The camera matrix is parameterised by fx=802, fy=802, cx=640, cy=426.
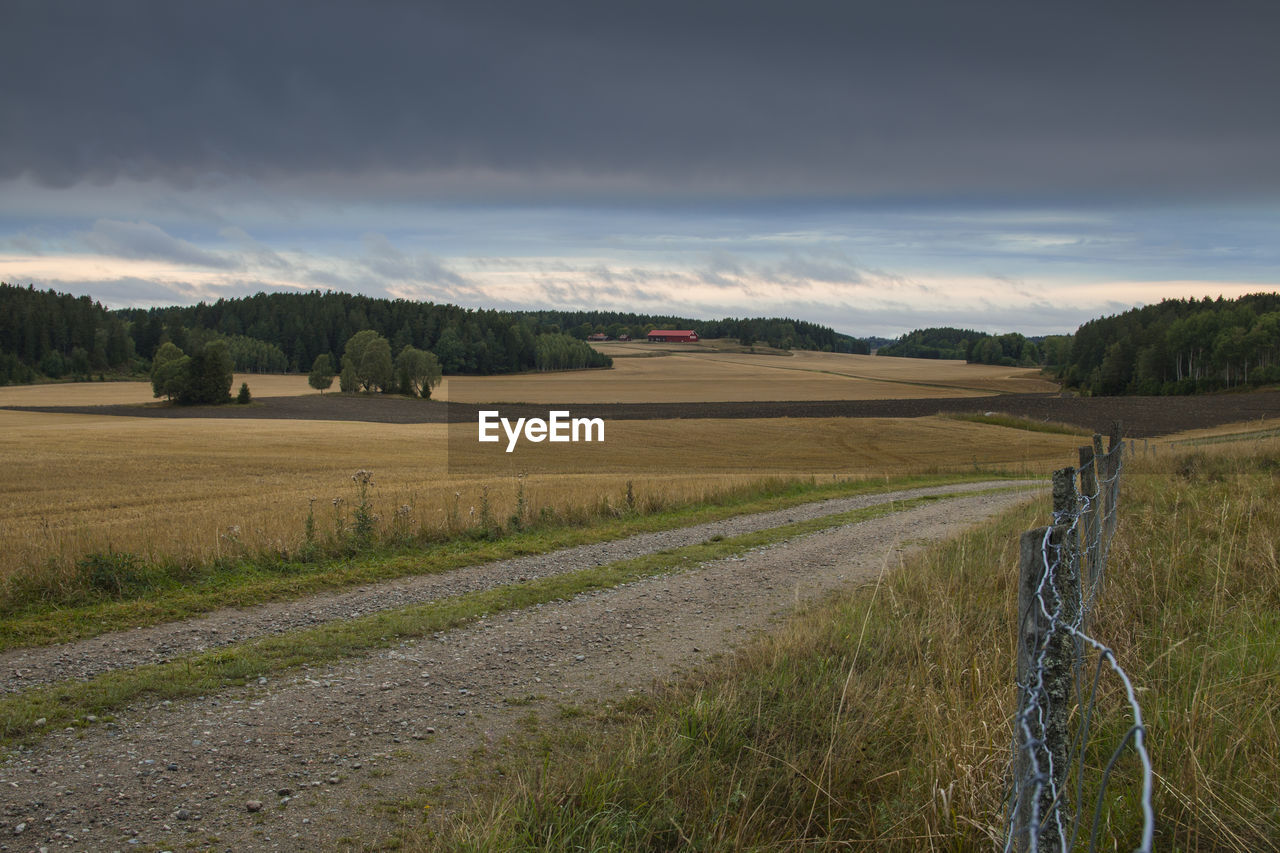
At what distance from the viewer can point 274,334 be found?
164 metres

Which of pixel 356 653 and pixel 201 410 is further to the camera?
pixel 201 410

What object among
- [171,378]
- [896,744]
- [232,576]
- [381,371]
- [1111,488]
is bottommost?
[232,576]

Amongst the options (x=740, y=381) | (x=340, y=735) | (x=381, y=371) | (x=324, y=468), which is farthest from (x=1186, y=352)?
(x=340, y=735)

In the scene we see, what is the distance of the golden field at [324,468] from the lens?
16136mm

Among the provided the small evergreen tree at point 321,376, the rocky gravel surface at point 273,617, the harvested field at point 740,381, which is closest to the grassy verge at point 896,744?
the rocky gravel surface at point 273,617

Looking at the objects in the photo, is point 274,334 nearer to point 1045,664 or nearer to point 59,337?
point 59,337

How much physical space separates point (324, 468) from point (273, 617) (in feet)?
113

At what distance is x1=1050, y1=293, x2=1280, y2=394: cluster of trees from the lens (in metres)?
104

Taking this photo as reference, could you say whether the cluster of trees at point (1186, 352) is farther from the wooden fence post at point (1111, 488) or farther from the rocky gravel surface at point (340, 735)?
the rocky gravel surface at point (340, 735)

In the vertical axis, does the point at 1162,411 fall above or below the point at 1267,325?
below

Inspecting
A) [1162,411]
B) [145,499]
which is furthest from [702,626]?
[1162,411]

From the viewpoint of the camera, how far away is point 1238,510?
33.4ft

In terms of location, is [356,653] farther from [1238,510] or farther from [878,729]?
[1238,510]

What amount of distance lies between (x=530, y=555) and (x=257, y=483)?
25.4 m
